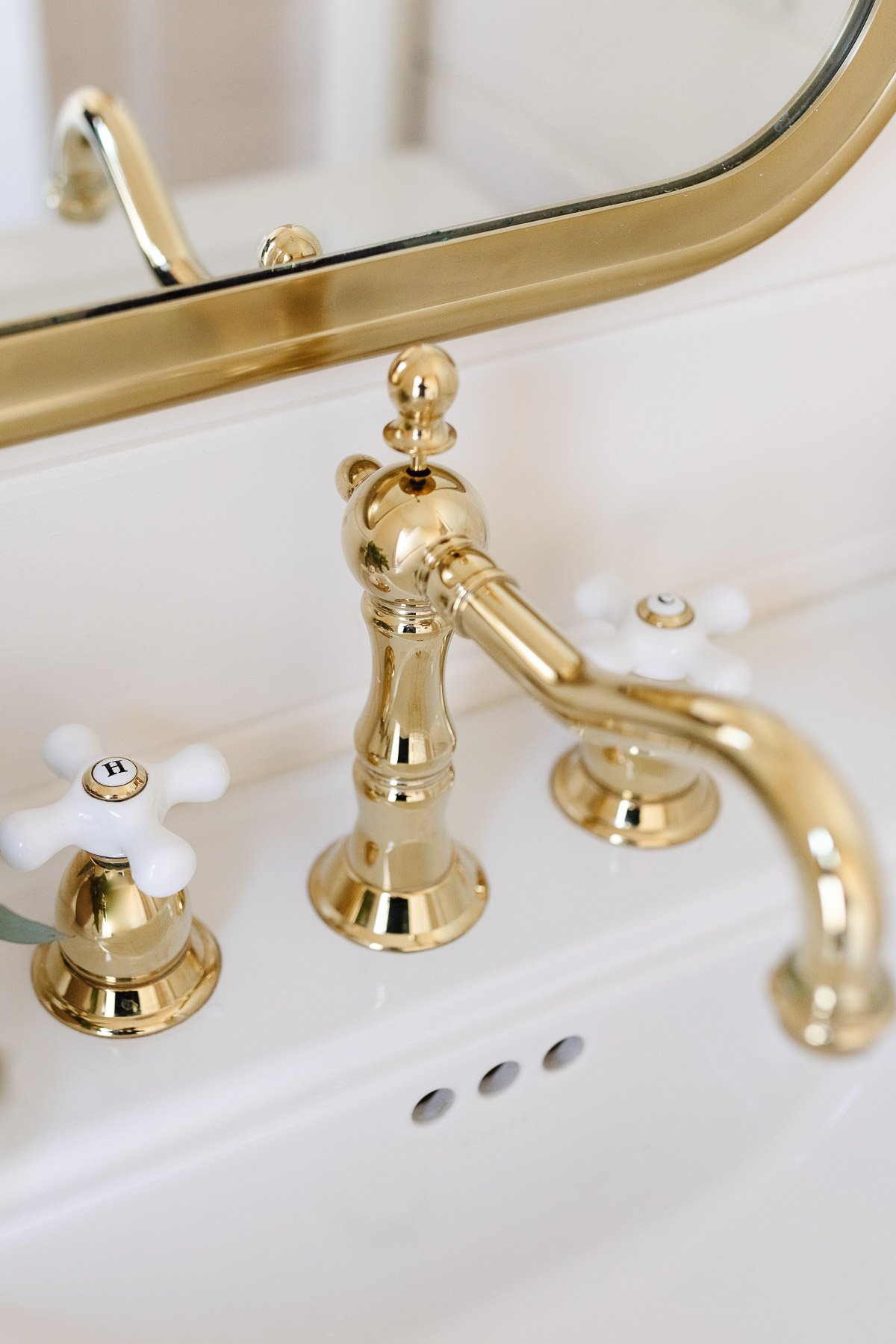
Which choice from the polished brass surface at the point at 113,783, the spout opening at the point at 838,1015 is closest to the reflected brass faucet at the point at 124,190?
the polished brass surface at the point at 113,783

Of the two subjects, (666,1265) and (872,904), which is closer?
(872,904)

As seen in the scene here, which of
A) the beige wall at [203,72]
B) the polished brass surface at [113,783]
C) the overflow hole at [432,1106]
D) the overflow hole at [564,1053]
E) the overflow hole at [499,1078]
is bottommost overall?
the overflow hole at [432,1106]

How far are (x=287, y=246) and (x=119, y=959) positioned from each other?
0.85ft

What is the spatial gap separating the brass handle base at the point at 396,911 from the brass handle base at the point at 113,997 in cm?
6

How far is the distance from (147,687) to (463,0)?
29cm

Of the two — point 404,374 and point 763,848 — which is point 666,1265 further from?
point 404,374

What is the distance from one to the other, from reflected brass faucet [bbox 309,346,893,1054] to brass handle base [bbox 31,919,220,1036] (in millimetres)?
67

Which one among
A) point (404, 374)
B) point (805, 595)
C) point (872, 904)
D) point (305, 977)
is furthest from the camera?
point (805, 595)

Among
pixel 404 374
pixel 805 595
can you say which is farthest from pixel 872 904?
pixel 805 595

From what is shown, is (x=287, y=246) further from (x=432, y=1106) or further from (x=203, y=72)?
(x=432, y=1106)

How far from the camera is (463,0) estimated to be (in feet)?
1.62

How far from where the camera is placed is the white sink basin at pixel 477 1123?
47cm

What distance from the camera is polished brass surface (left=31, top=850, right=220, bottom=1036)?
46cm

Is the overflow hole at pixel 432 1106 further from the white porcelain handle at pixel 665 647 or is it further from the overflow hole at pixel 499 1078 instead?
the white porcelain handle at pixel 665 647
